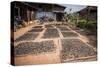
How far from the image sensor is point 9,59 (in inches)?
93.0

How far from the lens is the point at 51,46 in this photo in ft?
8.41

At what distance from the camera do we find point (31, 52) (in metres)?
2.47

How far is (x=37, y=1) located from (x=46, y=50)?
26.9 inches

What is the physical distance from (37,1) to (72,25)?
62 cm

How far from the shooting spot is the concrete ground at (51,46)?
8.00 feet

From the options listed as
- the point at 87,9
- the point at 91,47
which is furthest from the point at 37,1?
the point at 91,47

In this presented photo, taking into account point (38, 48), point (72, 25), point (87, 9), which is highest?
point (87, 9)

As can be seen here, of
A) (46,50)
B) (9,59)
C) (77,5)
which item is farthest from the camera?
(77,5)

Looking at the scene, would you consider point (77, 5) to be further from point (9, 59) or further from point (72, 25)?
point (9, 59)

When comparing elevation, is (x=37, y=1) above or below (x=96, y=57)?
above

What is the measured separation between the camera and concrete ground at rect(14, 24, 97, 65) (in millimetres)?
2438

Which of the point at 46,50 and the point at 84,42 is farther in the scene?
the point at 84,42

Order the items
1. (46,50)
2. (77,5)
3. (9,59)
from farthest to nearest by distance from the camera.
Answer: (77,5) < (46,50) < (9,59)

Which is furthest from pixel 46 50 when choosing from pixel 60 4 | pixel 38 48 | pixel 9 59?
pixel 60 4
